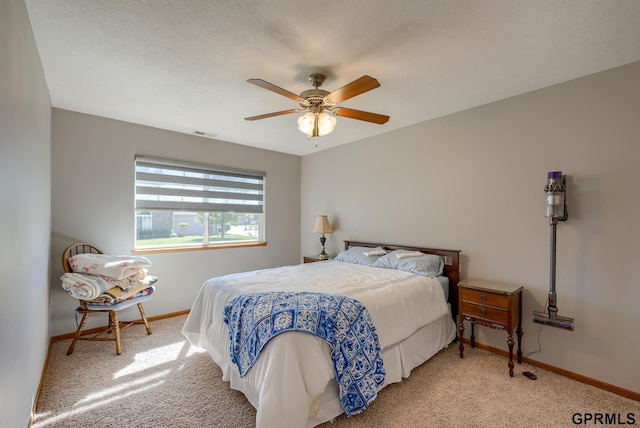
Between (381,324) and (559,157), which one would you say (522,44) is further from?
(381,324)

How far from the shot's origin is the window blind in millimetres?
3713

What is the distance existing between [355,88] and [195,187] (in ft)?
9.79

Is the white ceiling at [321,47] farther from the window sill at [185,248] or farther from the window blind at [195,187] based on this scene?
the window sill at [185,248]

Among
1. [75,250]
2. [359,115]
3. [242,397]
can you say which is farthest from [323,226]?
[75,250]

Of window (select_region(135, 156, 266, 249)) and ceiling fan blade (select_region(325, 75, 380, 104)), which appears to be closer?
ceiling fan blade (select_region(325, 75, 380, 104))

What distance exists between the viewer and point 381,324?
2168 mm

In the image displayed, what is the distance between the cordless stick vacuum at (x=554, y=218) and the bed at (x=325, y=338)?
0.82 m

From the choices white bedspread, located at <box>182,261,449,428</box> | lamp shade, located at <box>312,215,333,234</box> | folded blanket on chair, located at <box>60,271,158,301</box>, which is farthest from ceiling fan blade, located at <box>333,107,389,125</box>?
folded blanket on chair, located at <box>60,271,158,301</box>

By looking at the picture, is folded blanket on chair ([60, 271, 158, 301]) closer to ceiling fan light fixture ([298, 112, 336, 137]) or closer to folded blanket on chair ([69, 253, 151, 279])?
folded blanket on chair ([69, 253, 151, 279])

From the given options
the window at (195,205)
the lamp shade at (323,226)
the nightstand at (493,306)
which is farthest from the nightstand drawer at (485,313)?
the window at (195,205)

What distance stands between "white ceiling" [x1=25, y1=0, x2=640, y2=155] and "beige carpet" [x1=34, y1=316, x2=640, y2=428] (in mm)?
2504

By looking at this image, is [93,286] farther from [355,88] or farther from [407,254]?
[407,254]

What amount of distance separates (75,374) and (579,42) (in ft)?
15.1

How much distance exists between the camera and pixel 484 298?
257cm
